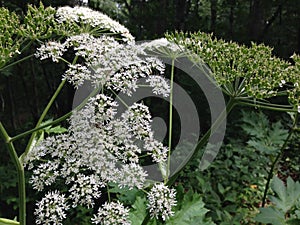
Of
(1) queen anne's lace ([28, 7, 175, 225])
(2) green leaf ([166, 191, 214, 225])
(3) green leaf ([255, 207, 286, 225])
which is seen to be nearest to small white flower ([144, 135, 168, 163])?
(1) queen anne's lace ([28, 7, 175, 225])

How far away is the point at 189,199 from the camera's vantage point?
8.91 ft

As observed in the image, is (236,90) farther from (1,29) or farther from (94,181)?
(1,29)

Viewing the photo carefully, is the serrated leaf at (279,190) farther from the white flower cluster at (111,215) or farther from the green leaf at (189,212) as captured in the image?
the white flower cluster at (111,215)

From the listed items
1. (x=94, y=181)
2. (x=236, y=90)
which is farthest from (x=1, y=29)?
(x=236, y=90)

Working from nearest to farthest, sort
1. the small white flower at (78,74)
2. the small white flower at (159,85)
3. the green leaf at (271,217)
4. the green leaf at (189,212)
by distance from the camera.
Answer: the small white flower at (78,74) < the small white flower at (159,85) < the green leaf at (189,212) < the green leaf at (271,217)

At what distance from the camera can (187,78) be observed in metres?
8.10

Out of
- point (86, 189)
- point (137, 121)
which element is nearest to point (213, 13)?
point (137, 121)

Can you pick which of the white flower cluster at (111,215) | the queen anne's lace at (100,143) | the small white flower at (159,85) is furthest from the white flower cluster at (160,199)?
the small white flower at (159,85)

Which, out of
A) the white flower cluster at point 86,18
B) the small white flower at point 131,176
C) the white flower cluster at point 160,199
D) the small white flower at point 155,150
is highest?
the white flower cluster at point 86,18

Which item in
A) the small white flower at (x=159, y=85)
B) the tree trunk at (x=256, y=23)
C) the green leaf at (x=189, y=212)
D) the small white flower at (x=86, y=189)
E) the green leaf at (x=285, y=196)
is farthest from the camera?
the tree trunk at (x=256, y=23)

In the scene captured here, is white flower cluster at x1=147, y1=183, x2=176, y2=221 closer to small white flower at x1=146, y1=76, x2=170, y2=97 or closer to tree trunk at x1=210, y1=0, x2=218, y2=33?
small white flower at x1=146, y1=76, x2=170, y2=97

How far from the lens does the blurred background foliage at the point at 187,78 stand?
530 cm

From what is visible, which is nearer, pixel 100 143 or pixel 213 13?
pixel 100 143

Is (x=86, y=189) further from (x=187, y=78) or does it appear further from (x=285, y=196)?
(x=187, y=78)
